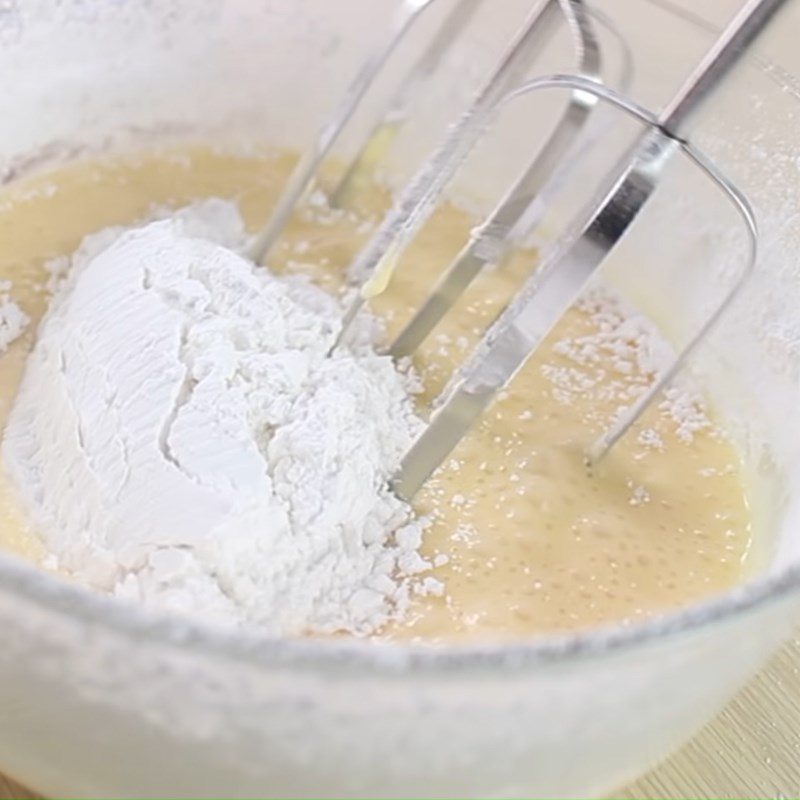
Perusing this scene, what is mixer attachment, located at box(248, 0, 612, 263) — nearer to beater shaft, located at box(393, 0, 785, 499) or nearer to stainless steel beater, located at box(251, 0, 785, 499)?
stainless steel beater, located at box(251, 0, 785, 499)

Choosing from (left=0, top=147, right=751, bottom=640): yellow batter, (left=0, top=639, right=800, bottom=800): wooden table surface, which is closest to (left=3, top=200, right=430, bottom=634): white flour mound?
(left=0, top=147, right=751, bottom=640): yellow batter

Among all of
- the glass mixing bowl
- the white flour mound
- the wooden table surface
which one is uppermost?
the glass mixing bowl

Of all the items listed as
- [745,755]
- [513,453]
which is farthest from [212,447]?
[745,755]

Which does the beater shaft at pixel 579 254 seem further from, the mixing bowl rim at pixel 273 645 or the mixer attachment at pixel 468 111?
the mixing bowl rim at pixel 273 645

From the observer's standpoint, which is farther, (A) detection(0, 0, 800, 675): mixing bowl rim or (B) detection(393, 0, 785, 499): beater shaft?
(B) detection(393, 0, 785, 499): beater shaft

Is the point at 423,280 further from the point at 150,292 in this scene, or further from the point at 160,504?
the point at 160,504

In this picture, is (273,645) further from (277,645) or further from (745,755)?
(745,755)

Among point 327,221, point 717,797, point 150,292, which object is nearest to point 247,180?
point 327,221
